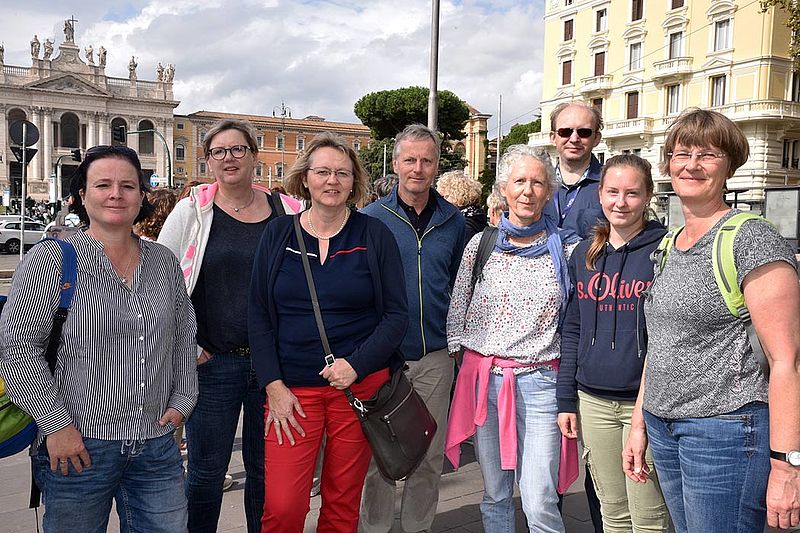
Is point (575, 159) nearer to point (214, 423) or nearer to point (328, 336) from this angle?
point (328, 336)

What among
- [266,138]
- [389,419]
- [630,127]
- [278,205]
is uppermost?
[266,138]

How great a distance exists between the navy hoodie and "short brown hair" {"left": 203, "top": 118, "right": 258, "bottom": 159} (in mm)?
1715

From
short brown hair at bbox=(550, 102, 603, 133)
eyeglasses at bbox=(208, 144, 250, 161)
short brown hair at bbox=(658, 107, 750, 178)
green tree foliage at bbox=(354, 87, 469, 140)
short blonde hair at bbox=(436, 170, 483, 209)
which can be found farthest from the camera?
green tree foliage at bbox=(354, 87, 469, 140)

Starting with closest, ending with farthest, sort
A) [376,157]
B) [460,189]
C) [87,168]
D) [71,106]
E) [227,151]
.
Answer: [87,168] < [227,151] < [460,189] < [376,157] < [71,106]

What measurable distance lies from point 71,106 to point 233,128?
81.3 m

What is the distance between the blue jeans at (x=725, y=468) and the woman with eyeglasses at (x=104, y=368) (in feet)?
6.24

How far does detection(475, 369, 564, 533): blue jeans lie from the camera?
10.1ft

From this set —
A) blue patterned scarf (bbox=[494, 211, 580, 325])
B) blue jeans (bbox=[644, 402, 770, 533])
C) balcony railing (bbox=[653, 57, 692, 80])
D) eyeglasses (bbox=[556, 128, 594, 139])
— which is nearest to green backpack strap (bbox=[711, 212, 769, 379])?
blue jeans (bbox=[644, 402, 770, 533])

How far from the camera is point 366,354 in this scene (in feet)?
9.44

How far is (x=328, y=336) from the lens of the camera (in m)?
2.88

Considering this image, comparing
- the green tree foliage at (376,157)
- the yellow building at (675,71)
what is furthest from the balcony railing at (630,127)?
the green tree foliage at (376,157)

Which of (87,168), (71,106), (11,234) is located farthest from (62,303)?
(71,106)

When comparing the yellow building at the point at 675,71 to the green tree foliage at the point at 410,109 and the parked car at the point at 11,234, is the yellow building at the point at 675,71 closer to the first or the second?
the green tree foliage at the point at 410,109

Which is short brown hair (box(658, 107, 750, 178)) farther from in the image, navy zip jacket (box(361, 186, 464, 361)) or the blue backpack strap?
the blue backpack strap
